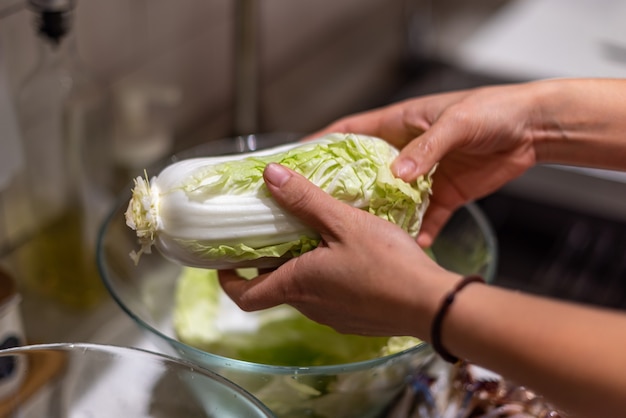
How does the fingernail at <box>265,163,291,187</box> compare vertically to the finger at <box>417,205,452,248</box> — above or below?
above

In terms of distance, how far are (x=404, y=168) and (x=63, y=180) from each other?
1.63ft

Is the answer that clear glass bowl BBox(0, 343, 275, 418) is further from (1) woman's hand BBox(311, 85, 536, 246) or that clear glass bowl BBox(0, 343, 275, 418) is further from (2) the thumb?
(1) woman's hand BBox(311, 85, 536, 246)

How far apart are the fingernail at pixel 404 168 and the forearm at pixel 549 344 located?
0.57ft

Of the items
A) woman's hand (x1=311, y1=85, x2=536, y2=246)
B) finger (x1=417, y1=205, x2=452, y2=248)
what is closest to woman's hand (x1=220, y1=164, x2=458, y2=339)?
woman's hand (x1=311, y1=85, x2=536, y2=246)

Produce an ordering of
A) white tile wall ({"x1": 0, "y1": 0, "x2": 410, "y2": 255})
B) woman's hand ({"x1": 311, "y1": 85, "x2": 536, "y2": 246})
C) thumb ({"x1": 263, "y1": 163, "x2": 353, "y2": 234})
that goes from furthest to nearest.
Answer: white tile wall ({"x1": 0, "y1": 0, "x2": 410, "y2": 255}) → woman's hand ({"x1": 311, "y1": 85, "x2": 536, "y2": 246}) → thumb ({"x1": 263, "y1": 163, "x2": 353, "y2": 234})

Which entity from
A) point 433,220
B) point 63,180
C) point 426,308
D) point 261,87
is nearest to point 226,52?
point 261,87

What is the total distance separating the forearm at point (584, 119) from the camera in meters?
0.72

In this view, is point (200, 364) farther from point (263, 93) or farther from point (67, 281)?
point (263, 93)

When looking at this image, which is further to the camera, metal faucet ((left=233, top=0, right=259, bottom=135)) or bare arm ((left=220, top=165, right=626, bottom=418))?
metal faucet ((left=233, top=0, right=259, bottom=135))

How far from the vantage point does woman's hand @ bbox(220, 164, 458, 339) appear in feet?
1.63

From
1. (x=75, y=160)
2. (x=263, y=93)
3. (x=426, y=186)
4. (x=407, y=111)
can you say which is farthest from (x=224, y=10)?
(x=426, y=186)

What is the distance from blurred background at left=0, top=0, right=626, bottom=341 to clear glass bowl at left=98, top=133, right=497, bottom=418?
168 mm

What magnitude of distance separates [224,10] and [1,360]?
2.64ft

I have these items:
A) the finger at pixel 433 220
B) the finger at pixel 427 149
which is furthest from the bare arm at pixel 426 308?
the finger at pixel 433 220
